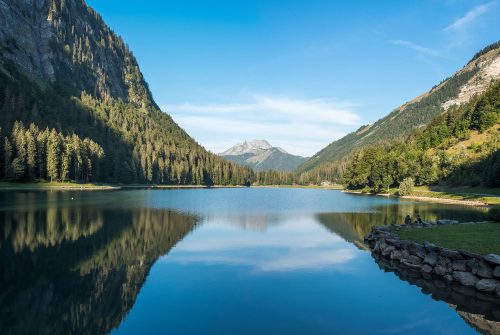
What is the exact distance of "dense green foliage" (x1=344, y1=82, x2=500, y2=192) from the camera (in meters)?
117

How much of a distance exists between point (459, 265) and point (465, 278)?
1107 millimetres

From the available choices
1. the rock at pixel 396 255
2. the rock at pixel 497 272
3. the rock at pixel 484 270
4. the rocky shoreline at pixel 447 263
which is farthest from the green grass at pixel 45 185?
the rock at pixel 497 272

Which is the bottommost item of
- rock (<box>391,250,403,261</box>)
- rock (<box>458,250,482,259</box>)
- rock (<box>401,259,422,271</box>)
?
rock (<box>401,259,422,271</box>)

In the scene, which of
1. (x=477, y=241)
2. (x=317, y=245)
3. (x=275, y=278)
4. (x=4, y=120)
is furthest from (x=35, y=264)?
(x=4, y=120)

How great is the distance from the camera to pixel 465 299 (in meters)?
21.8

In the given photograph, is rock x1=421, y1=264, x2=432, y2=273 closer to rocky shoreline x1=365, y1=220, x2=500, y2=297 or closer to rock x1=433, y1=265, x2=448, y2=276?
rocky shoreline x1=365, y1=220, x2=500, y2=297

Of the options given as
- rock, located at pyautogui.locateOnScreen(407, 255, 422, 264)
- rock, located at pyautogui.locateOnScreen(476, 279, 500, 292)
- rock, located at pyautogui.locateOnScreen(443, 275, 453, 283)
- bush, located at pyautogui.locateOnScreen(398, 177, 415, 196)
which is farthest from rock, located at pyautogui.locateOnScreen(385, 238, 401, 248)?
bush, located at pyautogui.locateOnScreen(398, 177, 415, 196)

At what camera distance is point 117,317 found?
61.9ft

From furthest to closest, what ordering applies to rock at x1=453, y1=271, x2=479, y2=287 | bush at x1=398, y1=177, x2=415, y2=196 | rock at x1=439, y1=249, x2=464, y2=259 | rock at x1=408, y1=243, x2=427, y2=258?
bush at x1=398, y1=177, x2=415, y2=196 < rock at x1=408, y1=243, x2=427, y2=258 < rock at x1=439, y1=249, x2=464, y2=259 < rock at x1=453, y1=271, x2=479, y2=287

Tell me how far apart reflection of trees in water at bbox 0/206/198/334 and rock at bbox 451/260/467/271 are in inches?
827

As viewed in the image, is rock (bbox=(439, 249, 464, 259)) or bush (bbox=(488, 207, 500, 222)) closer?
rock (bbox=(439, 249, 464, 259))

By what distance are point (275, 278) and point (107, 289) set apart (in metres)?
11.3

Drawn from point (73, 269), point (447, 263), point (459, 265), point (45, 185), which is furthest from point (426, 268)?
point (45, 185)

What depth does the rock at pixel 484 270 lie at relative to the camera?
22906mm
